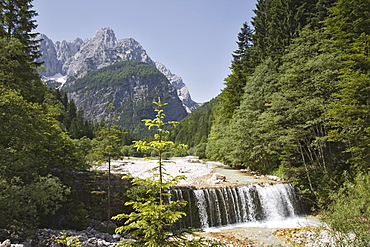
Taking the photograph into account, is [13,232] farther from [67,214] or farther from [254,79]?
[254,79]

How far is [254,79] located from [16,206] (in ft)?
76.8

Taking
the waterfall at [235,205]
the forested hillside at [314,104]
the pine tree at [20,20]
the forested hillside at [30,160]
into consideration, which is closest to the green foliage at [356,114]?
the forested hillside at [314,104]

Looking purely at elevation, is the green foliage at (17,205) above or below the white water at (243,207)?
above

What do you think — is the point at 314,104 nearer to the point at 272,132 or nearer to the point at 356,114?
the point at 356,114

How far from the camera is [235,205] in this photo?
1557 centimetres

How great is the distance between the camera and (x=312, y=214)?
51.8ft

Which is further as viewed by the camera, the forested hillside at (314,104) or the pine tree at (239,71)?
the pine tree at (239,71)

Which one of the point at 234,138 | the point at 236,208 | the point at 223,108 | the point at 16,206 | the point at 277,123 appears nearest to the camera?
the point at 16,206

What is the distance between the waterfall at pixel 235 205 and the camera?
14867mm

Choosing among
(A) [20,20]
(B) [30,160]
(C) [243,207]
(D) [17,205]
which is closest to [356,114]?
(C) [243,207]

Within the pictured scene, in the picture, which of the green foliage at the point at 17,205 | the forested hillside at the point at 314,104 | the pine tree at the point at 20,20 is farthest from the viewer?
the pine tree at the point at 20,20

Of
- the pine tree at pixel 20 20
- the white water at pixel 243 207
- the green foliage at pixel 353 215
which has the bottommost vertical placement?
the white water at pixel 243 207

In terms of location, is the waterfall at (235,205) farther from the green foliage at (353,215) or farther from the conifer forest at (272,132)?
the green foliage at (353,215)

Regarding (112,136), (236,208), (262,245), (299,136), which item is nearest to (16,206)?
(112,136)
